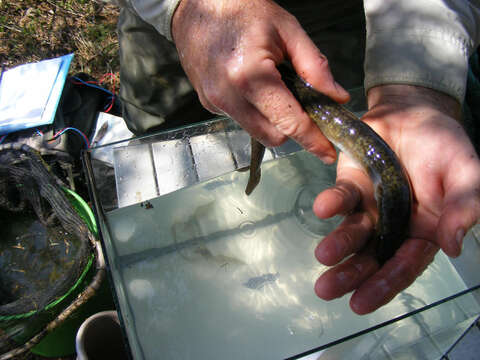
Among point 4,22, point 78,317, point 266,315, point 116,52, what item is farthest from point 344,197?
point 4,22

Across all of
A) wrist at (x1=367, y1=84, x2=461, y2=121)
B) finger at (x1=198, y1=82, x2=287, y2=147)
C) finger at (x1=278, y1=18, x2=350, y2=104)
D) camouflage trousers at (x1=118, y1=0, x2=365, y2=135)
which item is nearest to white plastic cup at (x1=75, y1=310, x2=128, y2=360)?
camouflage trousers at (x1=118, y1=0, x2=365, y2=135)

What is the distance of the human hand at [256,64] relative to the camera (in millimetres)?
1227

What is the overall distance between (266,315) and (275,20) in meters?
1.27

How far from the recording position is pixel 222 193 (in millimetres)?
2021

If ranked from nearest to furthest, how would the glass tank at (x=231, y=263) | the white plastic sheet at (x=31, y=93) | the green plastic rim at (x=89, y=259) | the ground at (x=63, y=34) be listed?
the glass tank at (x=231, y=263), the green plastic rim at (x=89, y=259), the white plastic sheet at (x=31, y=93), the ground at (x=63, y=34)

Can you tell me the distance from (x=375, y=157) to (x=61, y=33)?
314cm

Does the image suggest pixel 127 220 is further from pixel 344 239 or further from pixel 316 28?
pixel 316 28

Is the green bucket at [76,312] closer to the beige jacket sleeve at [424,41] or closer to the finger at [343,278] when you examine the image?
the finger at [343,278]

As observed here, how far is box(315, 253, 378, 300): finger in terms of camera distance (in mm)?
1283

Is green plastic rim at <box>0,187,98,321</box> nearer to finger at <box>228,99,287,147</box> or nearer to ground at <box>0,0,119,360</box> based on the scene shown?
finger at <box>228,99,287,147</box>

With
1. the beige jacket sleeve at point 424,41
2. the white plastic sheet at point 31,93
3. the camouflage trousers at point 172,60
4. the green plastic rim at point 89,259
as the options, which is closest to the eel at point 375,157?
the beige jacket sleeve at point 424,41

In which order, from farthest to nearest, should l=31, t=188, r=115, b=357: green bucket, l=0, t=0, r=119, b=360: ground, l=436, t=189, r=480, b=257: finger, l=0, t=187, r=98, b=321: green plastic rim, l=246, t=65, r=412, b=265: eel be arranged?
l=0, t=0, r=119, b=360: ground
l=31, t=188, r=115, b=357: green bucket
l=0, t=187, r=98, b=321: green plastic rim
l=246, t=65, r=412, b=265: eel
l=436, t=189, r=480, b=257: finger

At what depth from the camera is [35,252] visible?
229 centimetres

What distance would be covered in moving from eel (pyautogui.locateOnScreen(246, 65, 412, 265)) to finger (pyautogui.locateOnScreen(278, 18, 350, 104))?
0.38 feet
